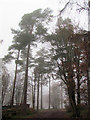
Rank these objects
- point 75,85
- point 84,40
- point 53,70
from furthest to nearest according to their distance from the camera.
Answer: point 53,70, point 75,85, point 84,40

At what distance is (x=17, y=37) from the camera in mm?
14961

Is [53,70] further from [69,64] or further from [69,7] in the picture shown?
[69,7]

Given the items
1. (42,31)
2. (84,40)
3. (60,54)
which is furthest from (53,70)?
(84,40)

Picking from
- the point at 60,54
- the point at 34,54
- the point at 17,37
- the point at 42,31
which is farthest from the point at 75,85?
the point at 34,54

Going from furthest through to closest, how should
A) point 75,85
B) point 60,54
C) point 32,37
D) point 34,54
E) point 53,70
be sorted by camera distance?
point 34,54
point 32,37
point 53,70
point 60,54
point 75,85

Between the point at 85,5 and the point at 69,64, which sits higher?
the point at 85,5

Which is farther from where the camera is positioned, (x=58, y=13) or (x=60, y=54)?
(x=60, y=54)

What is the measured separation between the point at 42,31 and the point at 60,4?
9983 millimetres

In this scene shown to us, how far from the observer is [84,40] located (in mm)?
5383

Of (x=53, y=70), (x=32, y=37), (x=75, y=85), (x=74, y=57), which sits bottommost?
(x=75, y=85)

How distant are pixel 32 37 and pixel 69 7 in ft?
35.8

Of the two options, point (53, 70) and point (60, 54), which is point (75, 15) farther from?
point (53, 70)

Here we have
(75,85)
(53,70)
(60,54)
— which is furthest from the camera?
(53,70)

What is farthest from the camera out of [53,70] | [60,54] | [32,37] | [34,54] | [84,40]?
[34,54]
